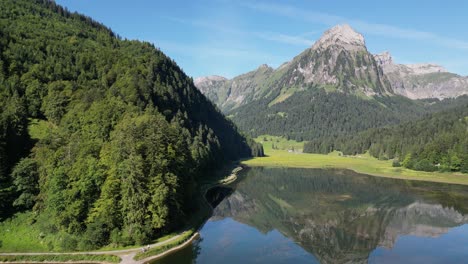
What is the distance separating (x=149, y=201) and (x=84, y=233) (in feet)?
38.0

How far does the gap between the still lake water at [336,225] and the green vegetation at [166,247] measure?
7.37 feet

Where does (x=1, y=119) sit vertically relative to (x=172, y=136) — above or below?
above

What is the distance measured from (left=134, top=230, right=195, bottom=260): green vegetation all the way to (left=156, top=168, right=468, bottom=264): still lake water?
2245mm

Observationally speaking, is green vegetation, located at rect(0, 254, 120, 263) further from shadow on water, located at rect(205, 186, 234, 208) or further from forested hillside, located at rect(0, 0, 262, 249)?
shadow on water, located at rect(205, 186, 234, 208)

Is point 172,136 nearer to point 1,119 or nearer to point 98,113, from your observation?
point 98,113

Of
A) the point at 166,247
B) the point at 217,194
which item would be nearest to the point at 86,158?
the point at 166,247

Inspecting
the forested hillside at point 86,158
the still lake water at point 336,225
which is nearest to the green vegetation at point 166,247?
the still lake water at point 336,225

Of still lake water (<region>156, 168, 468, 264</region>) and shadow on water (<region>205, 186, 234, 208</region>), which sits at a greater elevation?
shadow on water (<region>205, 186, 234, 208</region>)

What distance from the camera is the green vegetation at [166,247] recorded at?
56.7 m

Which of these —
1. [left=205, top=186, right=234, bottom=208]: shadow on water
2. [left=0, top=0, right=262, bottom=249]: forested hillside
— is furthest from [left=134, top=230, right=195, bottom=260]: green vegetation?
[left=205, top=186, right=234, bottom=208]: shadow on water

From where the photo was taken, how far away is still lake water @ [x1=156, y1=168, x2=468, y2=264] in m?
64.6

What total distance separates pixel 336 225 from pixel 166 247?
4147 centimetres

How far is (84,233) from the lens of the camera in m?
60.8

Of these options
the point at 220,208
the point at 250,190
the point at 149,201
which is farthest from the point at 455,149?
the point at 149,201
